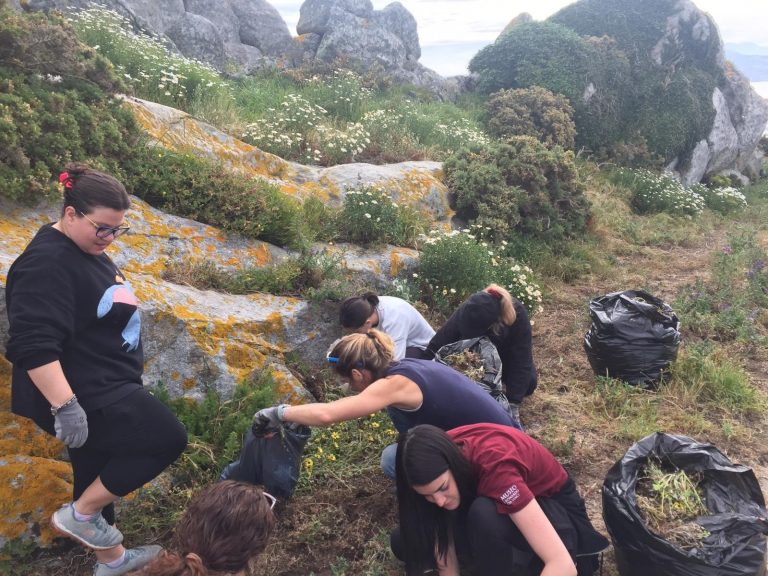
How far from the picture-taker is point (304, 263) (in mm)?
4504

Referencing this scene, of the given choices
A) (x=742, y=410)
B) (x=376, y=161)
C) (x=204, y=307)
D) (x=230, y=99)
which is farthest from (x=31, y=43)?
(x=742, y=410)

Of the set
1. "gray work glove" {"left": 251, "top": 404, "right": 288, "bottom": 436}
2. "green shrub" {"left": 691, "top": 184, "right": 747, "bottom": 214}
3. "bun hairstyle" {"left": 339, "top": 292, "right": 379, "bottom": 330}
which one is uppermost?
"bun hairstyle" {"left": 339, "top": 292, "right": 379, "bottom": 330}

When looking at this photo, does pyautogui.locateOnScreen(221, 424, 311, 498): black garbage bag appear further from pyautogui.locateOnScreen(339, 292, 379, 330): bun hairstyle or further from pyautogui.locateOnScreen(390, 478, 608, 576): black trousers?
pyautogui.locateOnScreen(339, 292, 379, 330): bun hairstyle

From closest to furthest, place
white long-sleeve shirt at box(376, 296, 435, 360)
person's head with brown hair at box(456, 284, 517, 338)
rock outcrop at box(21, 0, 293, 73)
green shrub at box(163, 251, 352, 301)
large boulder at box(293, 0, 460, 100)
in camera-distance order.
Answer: person's head with brown hair at box(456, 284, 517, 338) → white long-sleeve shirt at box(376, 296, 435, 360) → green shrub at box(163, 251, 352, 301) → rock outcrop at box(21, 0, 293, 73) → large boulder at box(293, 0, 460, 100)

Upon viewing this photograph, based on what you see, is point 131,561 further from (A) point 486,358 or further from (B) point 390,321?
(A) point 486,358

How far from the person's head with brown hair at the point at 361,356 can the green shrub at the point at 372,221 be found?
2.79m

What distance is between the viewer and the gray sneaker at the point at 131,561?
2502mm

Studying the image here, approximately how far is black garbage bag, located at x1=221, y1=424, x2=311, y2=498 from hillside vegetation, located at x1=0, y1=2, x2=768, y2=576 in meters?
0.29

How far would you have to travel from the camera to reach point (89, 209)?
218 cm

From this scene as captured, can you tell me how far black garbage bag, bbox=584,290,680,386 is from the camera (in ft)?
13.5

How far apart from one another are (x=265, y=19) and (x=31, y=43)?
10.8 m

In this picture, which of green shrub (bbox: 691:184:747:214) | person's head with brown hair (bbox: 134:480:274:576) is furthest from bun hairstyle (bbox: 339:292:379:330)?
green shrub (bbox: 691:184:747:214)

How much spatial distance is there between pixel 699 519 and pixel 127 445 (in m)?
2.44

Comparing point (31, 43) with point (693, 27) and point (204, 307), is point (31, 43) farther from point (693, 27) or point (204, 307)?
point (693, 27)
